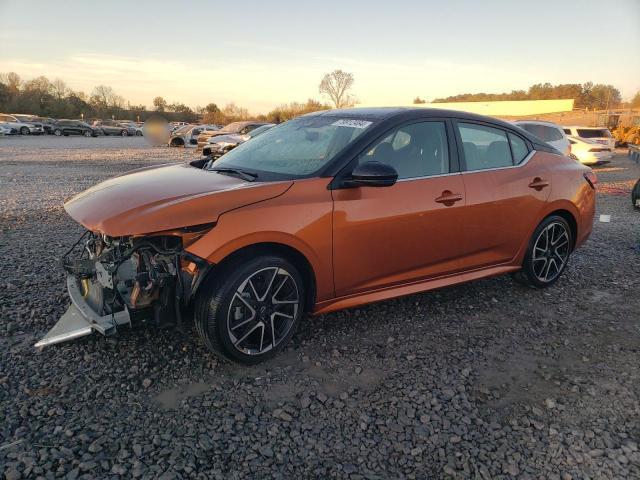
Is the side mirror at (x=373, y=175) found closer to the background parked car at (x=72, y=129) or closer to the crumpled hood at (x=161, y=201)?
the crumpled hood at (x=161, y=201)

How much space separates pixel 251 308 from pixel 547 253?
3.08 m

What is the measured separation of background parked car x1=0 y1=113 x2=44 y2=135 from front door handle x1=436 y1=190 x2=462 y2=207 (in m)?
43.6

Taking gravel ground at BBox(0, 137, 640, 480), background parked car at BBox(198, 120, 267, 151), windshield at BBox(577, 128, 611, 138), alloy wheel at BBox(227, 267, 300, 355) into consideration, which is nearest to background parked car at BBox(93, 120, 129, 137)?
background parked car at BBox(198, 120, 267, 151)

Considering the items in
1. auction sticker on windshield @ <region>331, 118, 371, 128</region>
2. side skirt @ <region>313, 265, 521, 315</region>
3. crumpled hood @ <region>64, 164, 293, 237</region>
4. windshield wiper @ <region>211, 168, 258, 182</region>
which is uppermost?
auction sticker on windshield @ <region>331, 118, 371, 128</region>

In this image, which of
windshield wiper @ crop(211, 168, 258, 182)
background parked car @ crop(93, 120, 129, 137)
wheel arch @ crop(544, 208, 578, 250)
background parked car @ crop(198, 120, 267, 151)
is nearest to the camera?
windshield wiper @ crop(211, 168, 258, 182)

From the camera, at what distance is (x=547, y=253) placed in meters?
4.55

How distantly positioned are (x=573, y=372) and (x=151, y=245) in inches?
113

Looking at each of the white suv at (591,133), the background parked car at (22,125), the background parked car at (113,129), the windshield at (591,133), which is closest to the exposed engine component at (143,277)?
the white suv at (591,133)

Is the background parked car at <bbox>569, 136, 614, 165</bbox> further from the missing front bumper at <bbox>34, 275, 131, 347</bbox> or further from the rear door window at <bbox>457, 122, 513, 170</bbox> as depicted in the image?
the missing front bumper at <bbox>34, 275, 131, 347</bbox>

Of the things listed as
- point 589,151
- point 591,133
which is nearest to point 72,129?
point 591,133

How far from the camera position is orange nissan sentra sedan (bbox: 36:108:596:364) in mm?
2836

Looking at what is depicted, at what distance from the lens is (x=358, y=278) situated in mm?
3377

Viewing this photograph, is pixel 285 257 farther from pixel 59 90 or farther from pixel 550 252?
pixel 59 90

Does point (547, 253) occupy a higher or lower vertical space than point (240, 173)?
lower
